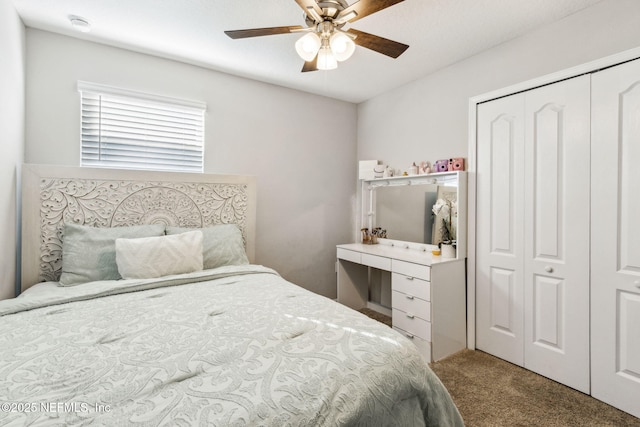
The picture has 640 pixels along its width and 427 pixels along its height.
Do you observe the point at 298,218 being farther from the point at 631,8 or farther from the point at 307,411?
the point at 631,8

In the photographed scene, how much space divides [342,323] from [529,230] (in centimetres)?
169

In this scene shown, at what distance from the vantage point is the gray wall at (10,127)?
68.9 inches

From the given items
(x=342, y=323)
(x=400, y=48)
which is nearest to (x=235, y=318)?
(x=342, y=323)

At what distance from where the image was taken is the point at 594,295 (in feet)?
6.13

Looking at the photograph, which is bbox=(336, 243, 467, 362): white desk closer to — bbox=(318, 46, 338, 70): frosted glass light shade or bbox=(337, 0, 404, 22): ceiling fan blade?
bbox=(318, 46, 338, 70): frosted glass light shade

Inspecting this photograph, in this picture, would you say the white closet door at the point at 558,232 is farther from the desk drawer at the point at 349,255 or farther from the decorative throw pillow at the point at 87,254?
the decorative throw pillow at the point at 87,254

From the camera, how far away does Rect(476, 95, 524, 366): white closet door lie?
2.24m

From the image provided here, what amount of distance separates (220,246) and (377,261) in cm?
139

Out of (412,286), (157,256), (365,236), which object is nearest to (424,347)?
→ (412,286)

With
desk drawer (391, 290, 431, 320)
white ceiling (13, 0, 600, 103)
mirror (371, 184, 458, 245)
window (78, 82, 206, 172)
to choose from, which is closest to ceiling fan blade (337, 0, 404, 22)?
white ceiling (13, 0, 600, 103)

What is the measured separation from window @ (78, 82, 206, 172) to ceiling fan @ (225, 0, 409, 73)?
1.35 meters

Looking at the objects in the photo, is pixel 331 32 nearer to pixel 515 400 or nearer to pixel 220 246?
pixel 220 246

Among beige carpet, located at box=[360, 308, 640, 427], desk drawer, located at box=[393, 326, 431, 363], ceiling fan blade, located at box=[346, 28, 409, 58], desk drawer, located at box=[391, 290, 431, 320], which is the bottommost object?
beige carpet, located at box=[360, 308, 640, 427]

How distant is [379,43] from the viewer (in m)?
1.68
